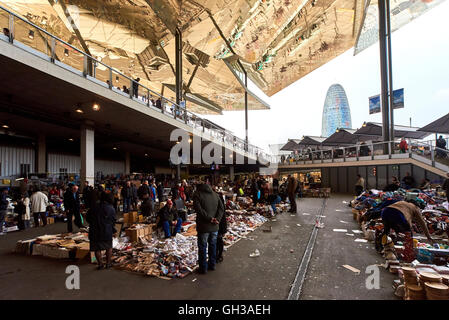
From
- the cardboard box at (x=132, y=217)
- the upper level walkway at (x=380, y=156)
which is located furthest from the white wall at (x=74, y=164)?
the upper level walkway at (x=380, y=156)

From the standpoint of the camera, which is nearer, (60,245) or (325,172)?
(60,245)

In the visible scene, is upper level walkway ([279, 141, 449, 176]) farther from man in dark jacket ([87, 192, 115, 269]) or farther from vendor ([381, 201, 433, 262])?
man in dark jacket ([87, 192, 115, 269])

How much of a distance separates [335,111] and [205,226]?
11783 centimetres

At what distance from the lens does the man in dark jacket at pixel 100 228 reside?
411 centimetres

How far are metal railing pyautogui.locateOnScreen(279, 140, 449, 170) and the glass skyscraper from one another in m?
93.5

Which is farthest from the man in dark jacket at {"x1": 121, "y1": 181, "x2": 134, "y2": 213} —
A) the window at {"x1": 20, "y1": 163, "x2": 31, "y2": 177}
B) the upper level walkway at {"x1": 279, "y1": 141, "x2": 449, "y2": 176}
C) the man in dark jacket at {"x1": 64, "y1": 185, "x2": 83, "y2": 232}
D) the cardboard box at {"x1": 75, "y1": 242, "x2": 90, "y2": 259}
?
the upper level walkway at {"x1": 279, "y1": 141, "x2": 449, "y2": 176}

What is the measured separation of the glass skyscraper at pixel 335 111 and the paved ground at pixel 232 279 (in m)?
111

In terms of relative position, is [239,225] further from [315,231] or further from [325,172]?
[325,172]

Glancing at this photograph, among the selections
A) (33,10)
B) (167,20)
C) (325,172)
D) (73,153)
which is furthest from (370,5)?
(73,153)

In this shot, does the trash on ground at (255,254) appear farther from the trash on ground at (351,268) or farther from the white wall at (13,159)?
the white wall at (13,159)

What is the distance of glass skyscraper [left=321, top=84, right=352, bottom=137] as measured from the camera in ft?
340

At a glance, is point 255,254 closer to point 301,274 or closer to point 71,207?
point 301,274

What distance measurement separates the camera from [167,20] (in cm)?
1573

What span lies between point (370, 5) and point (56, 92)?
24.2m
